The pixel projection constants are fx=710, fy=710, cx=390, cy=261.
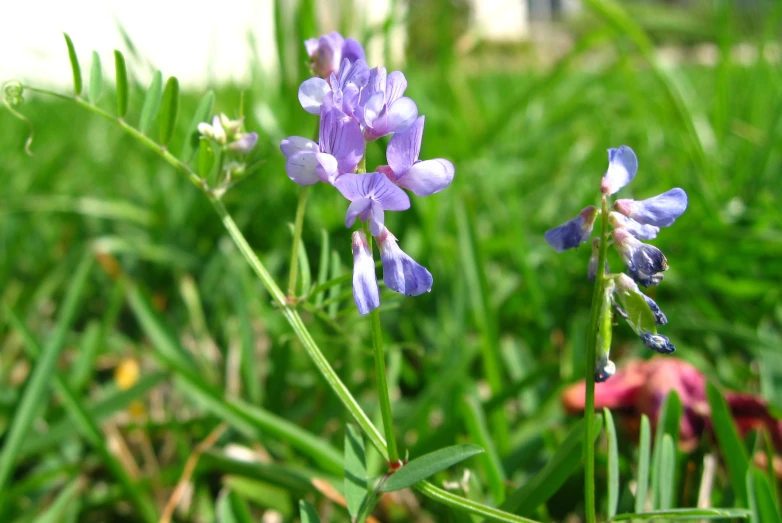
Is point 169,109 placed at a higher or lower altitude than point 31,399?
higher

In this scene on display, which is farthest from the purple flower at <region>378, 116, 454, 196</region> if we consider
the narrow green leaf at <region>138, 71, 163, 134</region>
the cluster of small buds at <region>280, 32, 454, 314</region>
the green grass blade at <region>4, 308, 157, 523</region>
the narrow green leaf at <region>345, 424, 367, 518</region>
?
the green grass blade at <region>4, 308, 157, 523</region>

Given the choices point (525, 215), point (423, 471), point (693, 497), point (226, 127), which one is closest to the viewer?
point (423, 471)

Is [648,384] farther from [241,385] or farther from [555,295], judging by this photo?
[241,385]

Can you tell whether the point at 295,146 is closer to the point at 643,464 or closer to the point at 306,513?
the point at 306,513

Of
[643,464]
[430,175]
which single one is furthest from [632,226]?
[643,464]

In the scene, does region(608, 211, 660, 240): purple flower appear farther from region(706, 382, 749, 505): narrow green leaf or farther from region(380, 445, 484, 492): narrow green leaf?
region(706, 382, 749, 505): narrow green leaf

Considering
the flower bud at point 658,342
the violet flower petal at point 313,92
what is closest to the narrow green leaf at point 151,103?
the violet flower petal at point 313,92

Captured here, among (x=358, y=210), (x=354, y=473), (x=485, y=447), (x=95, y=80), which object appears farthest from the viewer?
(x=485, y=447)

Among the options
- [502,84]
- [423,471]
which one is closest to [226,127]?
[423,471]
